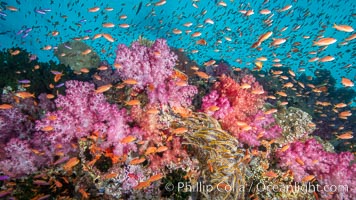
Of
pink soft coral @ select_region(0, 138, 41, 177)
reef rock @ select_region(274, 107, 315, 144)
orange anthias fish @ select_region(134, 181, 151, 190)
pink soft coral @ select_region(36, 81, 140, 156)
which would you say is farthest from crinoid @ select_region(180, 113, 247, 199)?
pink soft coral @ select_region(0, 138, 41, 177)

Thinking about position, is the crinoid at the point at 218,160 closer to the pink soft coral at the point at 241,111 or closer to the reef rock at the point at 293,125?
the pink soft coral at the point at 241,111

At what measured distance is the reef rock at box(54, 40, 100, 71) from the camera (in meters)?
11.0

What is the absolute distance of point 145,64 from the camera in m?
5.30

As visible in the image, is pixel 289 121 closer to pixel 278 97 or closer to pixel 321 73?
pixel 278 97

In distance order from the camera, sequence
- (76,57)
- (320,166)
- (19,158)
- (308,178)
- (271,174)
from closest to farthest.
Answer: (19,158)
(271,174)
(308,178)
(320,166)
(76,57)

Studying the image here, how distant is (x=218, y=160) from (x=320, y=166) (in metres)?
3.18

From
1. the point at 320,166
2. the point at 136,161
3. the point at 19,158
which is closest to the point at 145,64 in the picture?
the point at 136,161

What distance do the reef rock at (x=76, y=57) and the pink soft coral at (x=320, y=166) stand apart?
924 cm

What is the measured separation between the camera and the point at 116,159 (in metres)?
4.45

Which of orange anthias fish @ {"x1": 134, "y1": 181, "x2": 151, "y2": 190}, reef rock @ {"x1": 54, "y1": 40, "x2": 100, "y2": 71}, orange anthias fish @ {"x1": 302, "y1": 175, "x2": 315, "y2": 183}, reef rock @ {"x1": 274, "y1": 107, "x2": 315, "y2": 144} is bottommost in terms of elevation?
orange anthias fish @ {"x1": 302, "y1": 175, "x2": 315, "y2": 183}

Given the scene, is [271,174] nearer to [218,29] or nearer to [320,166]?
[320,166]

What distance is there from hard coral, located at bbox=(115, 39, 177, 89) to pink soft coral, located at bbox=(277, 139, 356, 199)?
11.8 ft

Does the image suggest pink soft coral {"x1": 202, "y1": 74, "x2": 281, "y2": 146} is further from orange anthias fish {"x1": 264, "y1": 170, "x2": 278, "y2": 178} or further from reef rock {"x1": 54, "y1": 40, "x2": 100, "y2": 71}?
reef rock {"x1": 54, "y1": 40, "x2": 100, "y2": 71}

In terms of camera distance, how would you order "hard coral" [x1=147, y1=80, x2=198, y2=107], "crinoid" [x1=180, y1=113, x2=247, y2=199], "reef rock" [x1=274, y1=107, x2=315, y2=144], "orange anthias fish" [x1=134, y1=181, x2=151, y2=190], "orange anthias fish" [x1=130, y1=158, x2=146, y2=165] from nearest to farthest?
"orange anthias fish" [x1=134, y1=181, x2=151, y2=190] → "orange anthias fish" [x1=130, y1=158, x2=146, y2=165] → "crinoid" [x1=180, y1=113, x2=247, y2=199] → "hard coral" [x1=147, y1=80, x2=198, y2=107] → "reef rock" [x1=274, y1=107, x2=315, y2=144]
